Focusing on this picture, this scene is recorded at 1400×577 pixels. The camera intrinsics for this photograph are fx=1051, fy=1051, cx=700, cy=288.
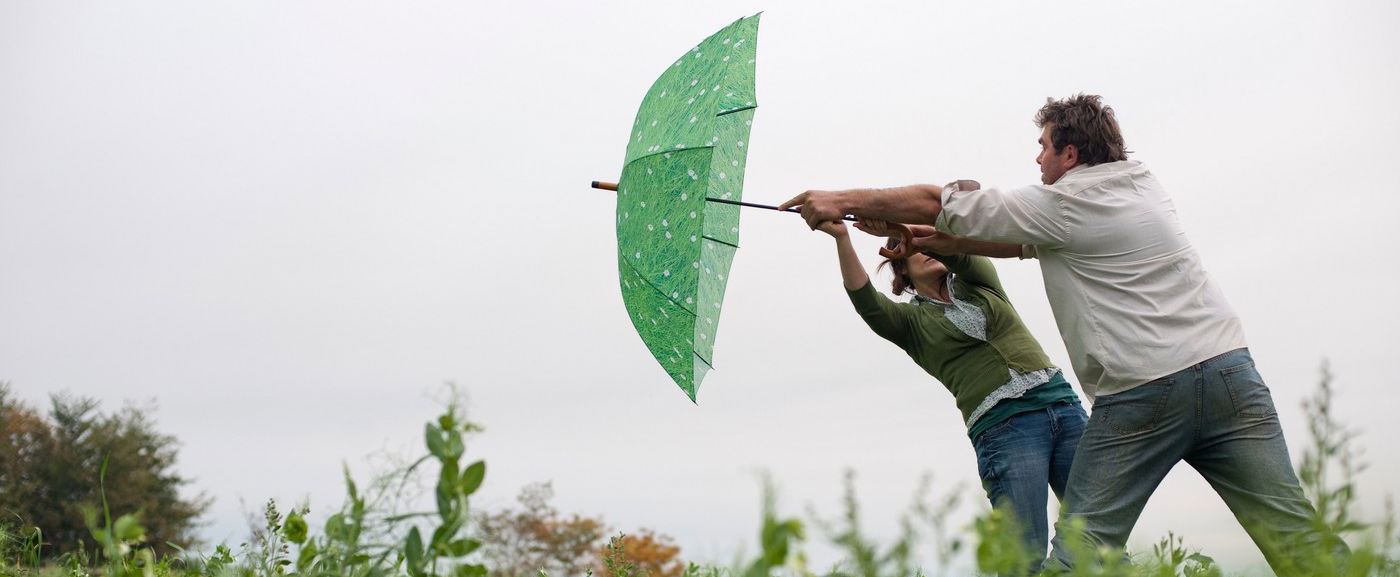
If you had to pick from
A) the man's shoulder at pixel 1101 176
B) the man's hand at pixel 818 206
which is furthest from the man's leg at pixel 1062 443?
the man's hand at pixel 818 206

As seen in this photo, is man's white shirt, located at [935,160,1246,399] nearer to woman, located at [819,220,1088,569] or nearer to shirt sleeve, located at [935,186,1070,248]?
shirt sleeve, located at [935,186,1070,248]

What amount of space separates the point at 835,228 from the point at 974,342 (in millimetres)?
798

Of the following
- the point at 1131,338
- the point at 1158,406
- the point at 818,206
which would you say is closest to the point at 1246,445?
the point at 1158,406

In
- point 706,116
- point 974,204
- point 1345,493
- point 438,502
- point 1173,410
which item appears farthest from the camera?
point 706,116

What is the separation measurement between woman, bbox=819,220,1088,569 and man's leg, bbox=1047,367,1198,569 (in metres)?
0.65

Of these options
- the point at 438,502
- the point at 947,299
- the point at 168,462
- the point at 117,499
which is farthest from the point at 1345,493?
the point at 168,462

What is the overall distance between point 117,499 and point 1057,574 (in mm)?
23897

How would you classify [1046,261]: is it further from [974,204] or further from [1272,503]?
[1272,503]

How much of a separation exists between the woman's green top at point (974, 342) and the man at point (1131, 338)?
2.22ft

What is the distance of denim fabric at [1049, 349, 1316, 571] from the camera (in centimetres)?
331

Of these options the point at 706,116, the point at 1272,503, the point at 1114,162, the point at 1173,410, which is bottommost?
the point at 1272,503

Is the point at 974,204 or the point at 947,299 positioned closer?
the point at 974,204

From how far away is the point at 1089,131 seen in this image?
3.89m

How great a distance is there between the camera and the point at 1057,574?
9.99ft
